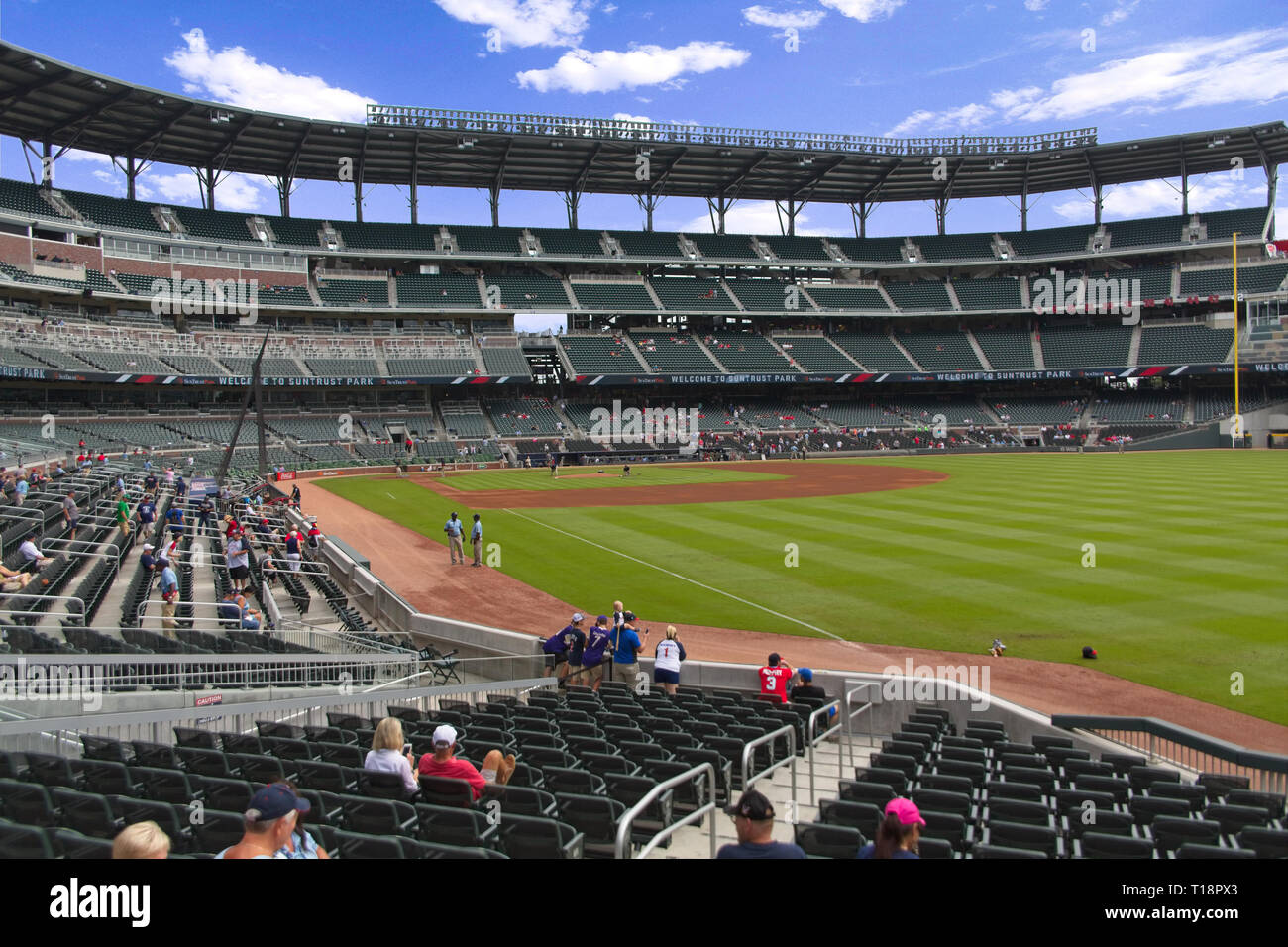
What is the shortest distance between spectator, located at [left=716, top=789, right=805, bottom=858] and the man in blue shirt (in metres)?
9.73

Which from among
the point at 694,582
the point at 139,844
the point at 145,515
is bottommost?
the point at 694,582

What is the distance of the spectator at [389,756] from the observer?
655cm

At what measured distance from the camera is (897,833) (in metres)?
4.07

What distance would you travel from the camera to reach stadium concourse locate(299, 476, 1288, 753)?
12.5 meters

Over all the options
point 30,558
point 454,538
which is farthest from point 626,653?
point 454,538

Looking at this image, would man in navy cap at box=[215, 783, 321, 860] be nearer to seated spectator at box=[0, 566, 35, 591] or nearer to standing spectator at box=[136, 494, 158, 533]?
seated spectator at box=[0, 566, 35, 591]

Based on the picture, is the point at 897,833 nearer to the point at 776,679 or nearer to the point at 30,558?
the point at 776,679

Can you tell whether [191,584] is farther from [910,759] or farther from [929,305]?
[929,305]

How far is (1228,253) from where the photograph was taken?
81875 mm

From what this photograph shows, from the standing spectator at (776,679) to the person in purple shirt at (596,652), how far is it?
108 inches

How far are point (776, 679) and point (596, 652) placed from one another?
10.1ft

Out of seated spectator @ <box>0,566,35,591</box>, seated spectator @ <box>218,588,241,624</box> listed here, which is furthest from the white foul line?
seated spectator @ <box>0,566,35,591</box>

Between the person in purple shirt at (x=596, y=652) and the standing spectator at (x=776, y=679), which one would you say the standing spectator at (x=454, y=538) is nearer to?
the person in purple shirt at (x=596, y=652)
